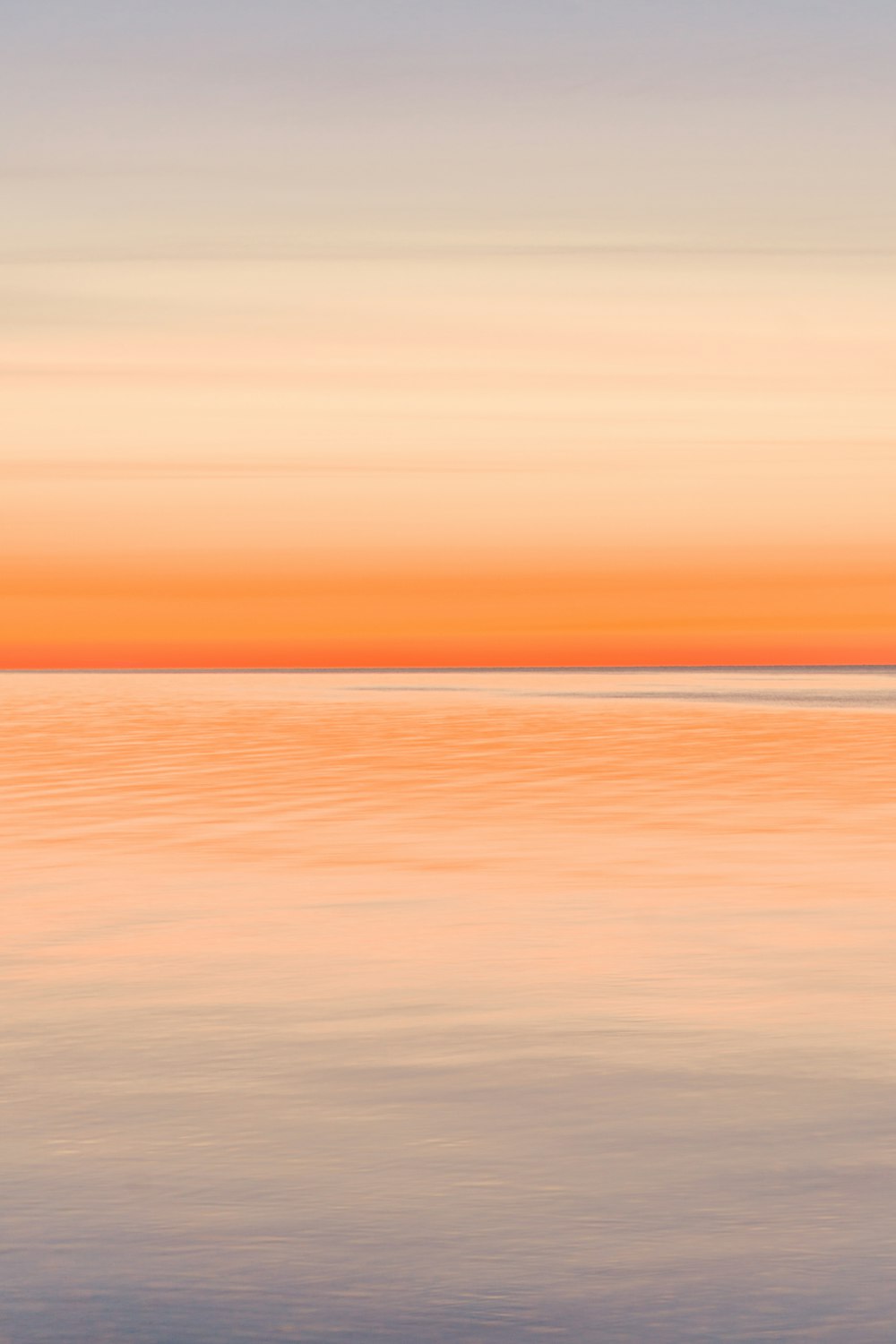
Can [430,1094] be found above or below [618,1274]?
above

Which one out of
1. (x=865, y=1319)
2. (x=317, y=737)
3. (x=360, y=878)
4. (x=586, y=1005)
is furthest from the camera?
(x=317, y=737)

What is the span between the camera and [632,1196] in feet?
28.8

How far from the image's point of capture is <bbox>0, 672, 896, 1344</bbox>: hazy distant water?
24.5 ft

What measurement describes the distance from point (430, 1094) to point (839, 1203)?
3.07 m

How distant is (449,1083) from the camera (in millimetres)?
11266

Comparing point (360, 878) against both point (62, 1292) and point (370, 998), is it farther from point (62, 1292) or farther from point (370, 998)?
point (62, 1292)

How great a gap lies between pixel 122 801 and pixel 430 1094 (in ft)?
75.7

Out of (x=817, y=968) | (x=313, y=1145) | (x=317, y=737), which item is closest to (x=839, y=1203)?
(x=313, y=1145)

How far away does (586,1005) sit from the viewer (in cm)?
1391

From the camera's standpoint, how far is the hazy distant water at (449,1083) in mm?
7461

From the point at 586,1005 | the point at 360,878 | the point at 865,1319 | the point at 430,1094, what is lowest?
the point at 865,1319

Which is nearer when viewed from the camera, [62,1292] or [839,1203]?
[62,1292]

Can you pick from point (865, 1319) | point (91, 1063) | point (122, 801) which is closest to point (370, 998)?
point (91, 1063)

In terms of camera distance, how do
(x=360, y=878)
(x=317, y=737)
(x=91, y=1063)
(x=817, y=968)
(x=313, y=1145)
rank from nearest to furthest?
(x=313, y=1145) < (x=91, y=1063) < (x=817, y=968) < (x=360, y=878) < (x=317, y=737)
